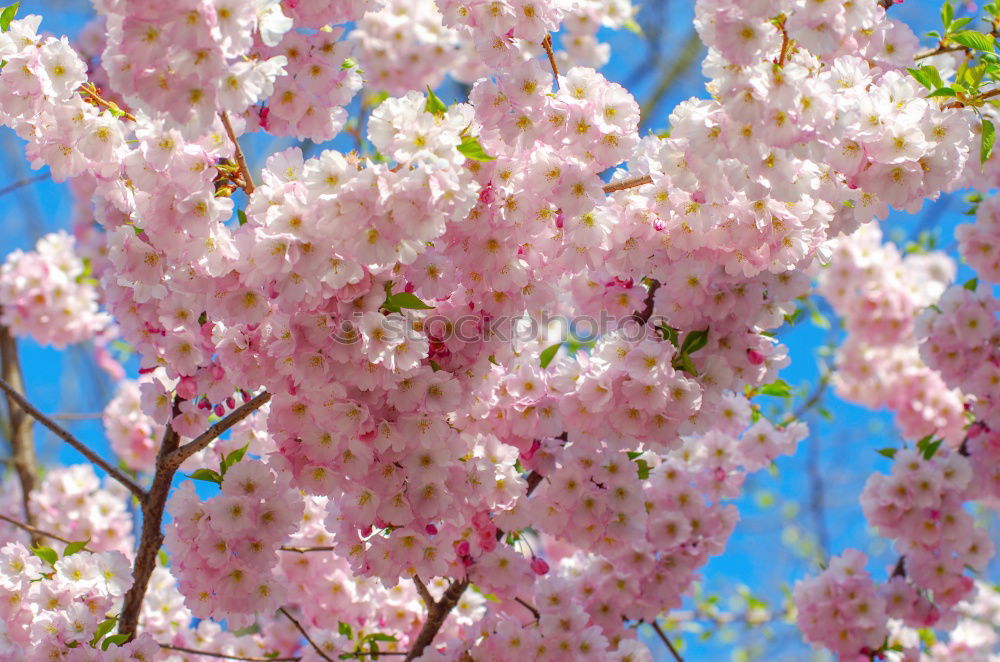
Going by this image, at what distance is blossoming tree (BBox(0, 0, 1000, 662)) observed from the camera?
2.02 meters

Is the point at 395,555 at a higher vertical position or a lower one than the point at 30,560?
lower

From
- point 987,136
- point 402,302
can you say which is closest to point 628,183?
point 402,302

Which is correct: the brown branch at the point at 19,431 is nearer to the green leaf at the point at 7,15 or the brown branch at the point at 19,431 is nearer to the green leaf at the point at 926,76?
the green leaf at the point at 7,15

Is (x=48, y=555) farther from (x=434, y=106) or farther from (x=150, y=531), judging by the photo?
(x=434, y=106)

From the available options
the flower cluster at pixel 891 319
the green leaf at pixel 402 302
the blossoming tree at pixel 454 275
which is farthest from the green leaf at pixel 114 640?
the flower cluster at pixel 891 319

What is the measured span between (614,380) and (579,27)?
2.35 metres

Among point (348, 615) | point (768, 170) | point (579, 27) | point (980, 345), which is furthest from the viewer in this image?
point (579, 27)

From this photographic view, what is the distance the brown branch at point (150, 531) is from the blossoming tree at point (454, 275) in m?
0.01

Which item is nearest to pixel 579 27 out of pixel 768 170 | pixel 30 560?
pixel 768 170

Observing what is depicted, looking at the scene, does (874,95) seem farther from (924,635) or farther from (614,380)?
(924,635)

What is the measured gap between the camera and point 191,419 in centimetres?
277

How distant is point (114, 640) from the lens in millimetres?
2631

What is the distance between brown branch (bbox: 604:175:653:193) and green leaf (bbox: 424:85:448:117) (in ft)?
1.72

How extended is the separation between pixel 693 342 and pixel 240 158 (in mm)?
1363
